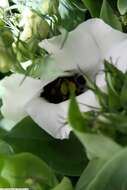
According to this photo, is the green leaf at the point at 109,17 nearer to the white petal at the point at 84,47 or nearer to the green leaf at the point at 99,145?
the white petal at the point at 84,47

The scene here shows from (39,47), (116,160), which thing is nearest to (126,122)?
(116,160)

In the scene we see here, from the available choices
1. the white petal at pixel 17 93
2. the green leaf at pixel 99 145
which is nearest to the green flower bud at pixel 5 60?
the white petal at pixel 17 93

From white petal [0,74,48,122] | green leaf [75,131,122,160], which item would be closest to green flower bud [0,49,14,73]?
white petal [0,74,48,122]

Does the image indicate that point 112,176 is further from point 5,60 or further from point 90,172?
point 5,60

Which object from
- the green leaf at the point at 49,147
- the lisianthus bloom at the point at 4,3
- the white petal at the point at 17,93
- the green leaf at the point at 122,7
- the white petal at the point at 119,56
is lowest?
the green leaf at the point at 49,147

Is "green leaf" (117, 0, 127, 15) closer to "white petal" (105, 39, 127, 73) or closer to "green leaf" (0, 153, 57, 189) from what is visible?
"white petal" (105, 39, 127, 73)

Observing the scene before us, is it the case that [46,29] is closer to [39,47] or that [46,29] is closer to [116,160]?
[39,47]
